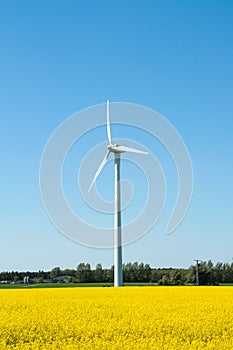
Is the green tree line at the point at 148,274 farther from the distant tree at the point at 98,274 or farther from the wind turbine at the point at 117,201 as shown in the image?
the wind turbine at the point at 117,201

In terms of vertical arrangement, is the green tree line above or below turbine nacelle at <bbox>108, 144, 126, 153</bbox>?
below

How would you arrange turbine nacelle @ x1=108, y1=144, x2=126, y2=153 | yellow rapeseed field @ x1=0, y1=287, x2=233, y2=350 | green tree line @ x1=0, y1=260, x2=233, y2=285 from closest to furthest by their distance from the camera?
yellow rapeseed field @ x1=0, y1=287, x2=233, y2=350
turbine nacelle @ x1=108, y1=144, x2=126, y2=153
green tree line @ x1=0, y1=260, x2=233, y2=285

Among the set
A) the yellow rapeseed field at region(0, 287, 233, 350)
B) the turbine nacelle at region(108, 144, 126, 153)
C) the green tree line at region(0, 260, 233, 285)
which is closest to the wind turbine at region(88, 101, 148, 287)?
the turbine nacelle at region(108, 144, 126, 153)

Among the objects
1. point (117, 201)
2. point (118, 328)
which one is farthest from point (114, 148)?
point (118, 328)

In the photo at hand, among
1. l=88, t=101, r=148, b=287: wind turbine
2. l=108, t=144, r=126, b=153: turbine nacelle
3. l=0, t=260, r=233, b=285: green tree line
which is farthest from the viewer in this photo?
l=0, t=260, r=233, b=285: green tree line

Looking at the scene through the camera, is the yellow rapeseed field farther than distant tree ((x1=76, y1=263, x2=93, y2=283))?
No

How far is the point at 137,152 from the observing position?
134ft

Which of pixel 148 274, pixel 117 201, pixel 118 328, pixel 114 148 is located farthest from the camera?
pixel 148 274

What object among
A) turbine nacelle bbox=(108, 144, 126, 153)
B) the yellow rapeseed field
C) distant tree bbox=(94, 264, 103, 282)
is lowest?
the yellow rapeseed field

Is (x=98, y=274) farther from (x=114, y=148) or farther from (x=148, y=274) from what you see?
(x=114, y=148)

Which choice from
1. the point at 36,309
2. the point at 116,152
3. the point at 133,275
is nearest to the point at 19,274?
the point at 133,275

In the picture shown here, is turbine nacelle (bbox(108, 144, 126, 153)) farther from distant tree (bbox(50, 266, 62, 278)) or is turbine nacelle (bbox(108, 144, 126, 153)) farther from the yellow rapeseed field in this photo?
distant tree (bbox(50, 266, 62, 278))

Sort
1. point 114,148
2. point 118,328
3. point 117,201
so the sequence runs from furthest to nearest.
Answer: point 114,148, point 117,201, point 118,328

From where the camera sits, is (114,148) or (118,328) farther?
(114,148)
